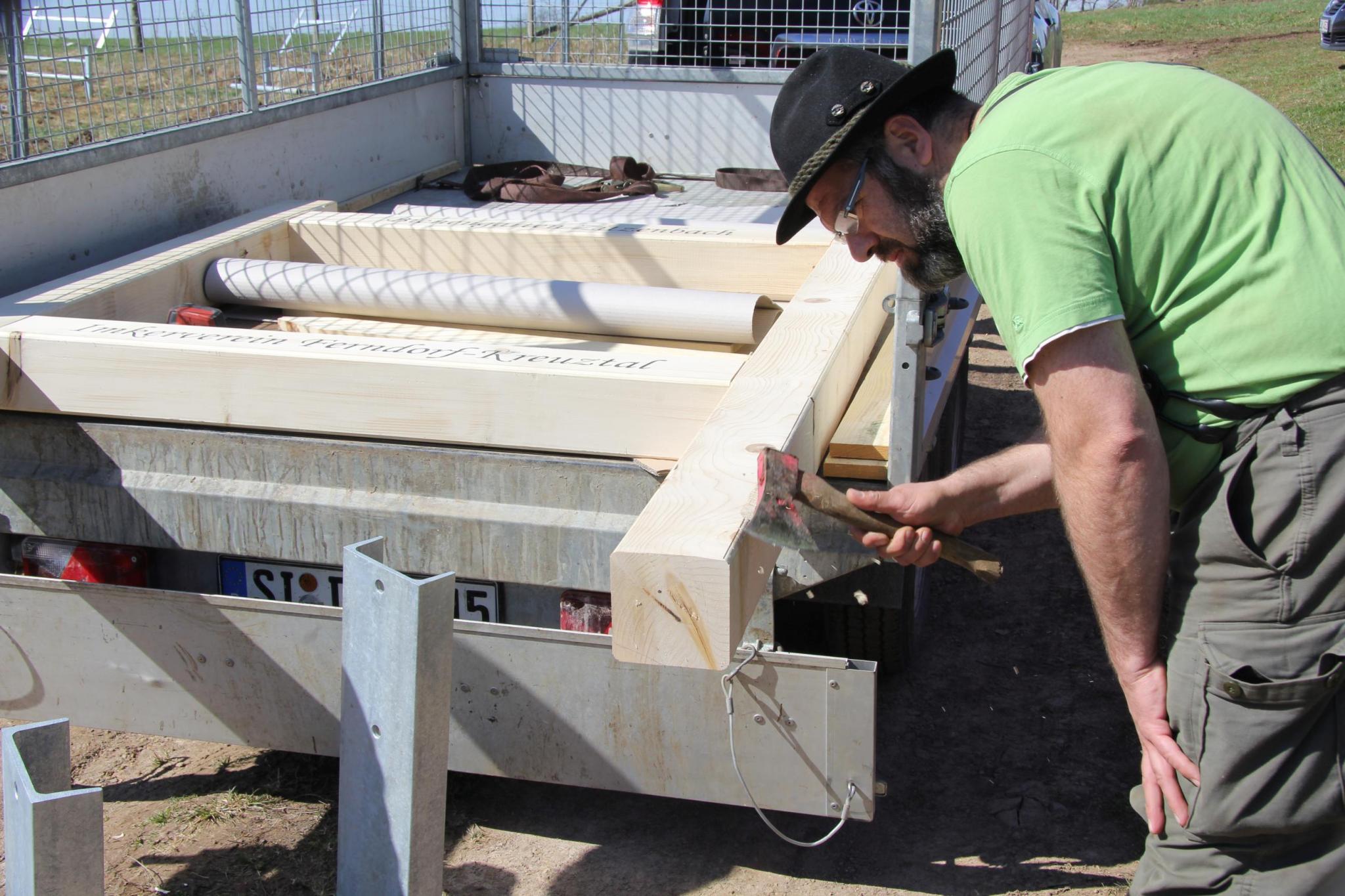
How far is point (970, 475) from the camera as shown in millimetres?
2268

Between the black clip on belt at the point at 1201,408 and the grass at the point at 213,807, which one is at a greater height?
the black clip on belt at the point at 1201,408

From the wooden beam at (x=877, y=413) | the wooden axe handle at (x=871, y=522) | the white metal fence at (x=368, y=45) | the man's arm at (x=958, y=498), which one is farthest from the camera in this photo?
the white metal fence at (x=368, y=45)

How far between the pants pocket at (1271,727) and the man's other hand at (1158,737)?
0.11ft

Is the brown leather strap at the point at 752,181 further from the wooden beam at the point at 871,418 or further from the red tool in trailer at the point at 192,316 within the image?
the red tool in trailer at the point at 192,316

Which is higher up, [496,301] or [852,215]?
[852,215]

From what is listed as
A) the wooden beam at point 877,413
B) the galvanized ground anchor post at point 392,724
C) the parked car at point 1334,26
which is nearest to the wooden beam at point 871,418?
the wooden beam at point 877,413

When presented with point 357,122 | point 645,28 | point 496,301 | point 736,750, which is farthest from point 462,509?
point 645,28

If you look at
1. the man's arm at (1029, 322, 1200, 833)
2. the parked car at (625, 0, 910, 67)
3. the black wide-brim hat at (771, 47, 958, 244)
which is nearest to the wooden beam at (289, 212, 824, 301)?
the black wide-brim hat at (771, 47, 958, 244)

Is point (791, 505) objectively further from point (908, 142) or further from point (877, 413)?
point (877, 413)

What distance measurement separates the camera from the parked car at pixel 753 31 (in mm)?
5500

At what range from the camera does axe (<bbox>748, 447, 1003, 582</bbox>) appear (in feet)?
6.68

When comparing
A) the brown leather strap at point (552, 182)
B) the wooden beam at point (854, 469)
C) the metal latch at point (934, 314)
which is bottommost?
the wooden beam at point (854, 469)

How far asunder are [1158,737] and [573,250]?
2.36 meters

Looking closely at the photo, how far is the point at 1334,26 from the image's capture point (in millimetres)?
21219
